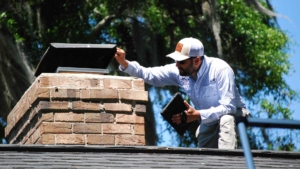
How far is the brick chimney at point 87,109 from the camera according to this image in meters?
8.38

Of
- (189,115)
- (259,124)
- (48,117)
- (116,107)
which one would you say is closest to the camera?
(259,124)

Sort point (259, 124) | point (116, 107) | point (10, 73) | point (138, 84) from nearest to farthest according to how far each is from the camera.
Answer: point (259, 124), point (116, 107), point (138, 84), point (10, 73)

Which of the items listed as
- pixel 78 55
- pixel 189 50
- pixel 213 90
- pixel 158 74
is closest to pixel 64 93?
pixel 78 55

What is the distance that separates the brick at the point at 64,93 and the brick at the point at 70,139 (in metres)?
0.33

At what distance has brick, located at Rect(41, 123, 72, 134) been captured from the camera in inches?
329

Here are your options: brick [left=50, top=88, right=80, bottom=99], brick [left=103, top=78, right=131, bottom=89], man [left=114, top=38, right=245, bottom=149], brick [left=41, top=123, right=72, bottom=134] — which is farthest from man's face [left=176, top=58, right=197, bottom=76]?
brick [left=41, top=123, right=72, bottom=134]

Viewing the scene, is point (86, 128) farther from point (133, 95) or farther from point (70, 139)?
point (133, 95)

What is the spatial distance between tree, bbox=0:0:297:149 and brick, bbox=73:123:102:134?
1145cm

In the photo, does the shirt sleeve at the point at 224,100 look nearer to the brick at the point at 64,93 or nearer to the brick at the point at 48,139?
the brick at the point at 64,93

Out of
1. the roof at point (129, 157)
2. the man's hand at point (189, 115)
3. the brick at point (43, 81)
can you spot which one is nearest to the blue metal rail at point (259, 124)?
the roof at point (129, 157)

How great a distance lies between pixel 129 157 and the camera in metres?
7.40

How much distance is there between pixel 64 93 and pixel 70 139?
15.7 inches

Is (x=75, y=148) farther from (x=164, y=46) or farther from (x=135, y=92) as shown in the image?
(x=164, y=46)

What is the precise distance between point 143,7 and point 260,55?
2.99 metres
